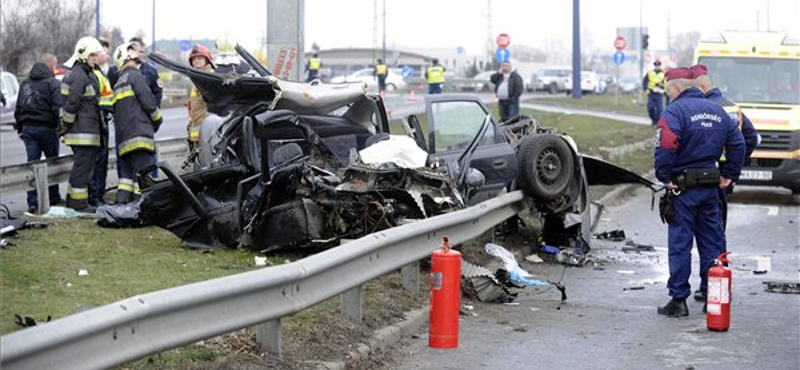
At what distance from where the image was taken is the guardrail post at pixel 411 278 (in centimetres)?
921

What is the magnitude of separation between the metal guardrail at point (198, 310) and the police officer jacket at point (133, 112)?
4671 mm

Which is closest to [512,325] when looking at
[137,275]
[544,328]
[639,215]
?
[544,328]

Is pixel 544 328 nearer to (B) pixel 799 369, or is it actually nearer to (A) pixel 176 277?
(B) pixel 799 369

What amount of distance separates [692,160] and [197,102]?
6305mm

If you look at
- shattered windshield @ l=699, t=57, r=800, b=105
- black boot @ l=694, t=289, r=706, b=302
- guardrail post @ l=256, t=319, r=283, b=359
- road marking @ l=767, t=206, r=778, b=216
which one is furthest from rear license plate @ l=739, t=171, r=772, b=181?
guardrail post @ l=256, t=319, r=283, b=359

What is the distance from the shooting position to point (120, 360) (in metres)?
5.01

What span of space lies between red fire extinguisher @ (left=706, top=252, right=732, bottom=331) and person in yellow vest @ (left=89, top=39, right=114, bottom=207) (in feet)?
21.6

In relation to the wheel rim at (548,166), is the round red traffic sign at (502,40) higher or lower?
higher

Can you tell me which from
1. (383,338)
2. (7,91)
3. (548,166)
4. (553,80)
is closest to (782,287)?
(548,166)

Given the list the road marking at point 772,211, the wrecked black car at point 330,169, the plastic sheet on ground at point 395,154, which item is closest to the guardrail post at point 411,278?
the wrecked black car at point 330,169

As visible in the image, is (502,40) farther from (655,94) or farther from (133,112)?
(133,112)

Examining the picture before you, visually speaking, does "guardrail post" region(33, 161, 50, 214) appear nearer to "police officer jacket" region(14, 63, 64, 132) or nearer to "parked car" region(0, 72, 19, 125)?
"police officer jacket" region(14, 63, 64, 132)

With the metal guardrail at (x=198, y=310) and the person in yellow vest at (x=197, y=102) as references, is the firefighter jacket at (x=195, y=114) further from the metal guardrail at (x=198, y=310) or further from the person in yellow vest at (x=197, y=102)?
the metal guardrail at (x=198, y=310)

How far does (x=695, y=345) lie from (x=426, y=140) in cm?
466
